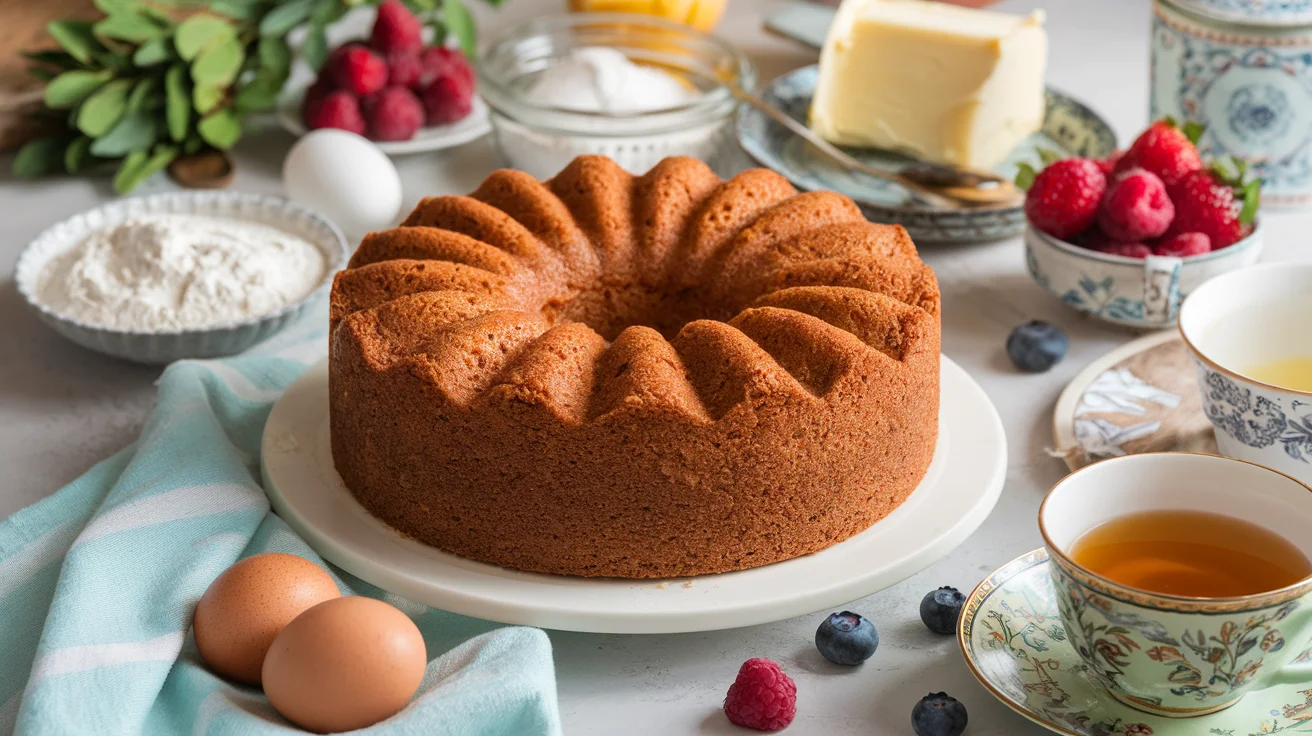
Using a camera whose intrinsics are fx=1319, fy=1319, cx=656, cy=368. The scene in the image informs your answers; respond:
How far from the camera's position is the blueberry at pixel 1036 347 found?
2492 millimetres

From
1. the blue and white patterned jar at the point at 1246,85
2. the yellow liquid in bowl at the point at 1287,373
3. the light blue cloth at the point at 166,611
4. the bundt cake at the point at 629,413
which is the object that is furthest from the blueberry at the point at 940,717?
the blue and white patterned jar at the point at 1246,85

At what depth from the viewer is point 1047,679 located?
1.58 metres

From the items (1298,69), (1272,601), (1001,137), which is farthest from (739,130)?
(1272,601)

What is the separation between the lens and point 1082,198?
8.23 ft

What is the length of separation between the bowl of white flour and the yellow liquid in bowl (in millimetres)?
1693

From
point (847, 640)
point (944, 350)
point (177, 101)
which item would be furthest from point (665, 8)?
point (847, 640)

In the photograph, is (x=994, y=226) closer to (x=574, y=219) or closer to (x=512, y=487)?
(x=574, y=219)

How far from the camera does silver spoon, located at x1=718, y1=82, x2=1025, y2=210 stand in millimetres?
2951

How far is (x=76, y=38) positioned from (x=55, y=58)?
0.10 metres

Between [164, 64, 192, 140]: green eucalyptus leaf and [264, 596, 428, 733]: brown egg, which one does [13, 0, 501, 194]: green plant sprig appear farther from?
[264, 596, 428, 733]: brown egg

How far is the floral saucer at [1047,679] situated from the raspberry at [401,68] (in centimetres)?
222

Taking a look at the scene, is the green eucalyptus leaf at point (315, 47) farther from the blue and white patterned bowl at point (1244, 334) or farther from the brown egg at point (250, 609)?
the blue and white patterned bowl at point (1244, 334)

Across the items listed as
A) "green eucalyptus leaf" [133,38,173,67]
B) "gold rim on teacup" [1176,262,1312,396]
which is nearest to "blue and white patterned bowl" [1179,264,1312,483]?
"gold rim on teacup" [1176,262,1312,396]

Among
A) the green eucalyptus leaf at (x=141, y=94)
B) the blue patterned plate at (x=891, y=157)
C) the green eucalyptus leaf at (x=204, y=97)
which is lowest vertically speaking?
the blue patterned plate at (x=891, y=157)
